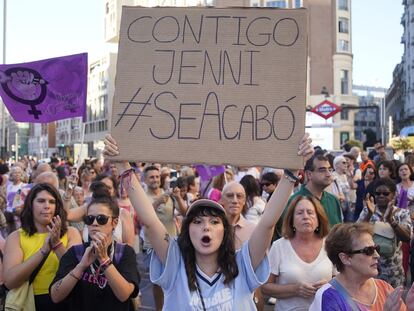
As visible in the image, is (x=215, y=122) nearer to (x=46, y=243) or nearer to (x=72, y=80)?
(x=46, y=243)

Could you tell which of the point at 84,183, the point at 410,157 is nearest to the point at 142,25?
the point at 84,183

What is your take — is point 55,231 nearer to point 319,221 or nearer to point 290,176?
point 290,176

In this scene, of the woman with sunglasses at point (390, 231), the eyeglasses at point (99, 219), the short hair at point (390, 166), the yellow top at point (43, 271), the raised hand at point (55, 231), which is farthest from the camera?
the short hair at point (390, 166)

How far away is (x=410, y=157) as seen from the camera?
9602 mm

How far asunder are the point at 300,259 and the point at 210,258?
4.05 feet

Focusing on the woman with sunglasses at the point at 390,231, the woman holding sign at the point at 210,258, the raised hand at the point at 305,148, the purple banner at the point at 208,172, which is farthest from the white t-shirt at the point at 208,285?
the purple banner at the point at 208,172

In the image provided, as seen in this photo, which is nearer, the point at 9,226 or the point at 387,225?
the point at 387,225

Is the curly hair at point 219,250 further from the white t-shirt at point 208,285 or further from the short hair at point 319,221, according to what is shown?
the short hair at point 319,221

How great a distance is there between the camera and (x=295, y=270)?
419 centimetres

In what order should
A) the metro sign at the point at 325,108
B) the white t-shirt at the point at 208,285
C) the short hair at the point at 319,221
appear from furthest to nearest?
1. the metro sign at the point at 325,108
2. the short hair at the point at 319,221
3. the white t-shirt at the point at 208,285

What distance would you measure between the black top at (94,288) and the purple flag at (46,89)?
3.19m

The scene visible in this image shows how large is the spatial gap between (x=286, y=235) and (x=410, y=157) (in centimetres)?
586

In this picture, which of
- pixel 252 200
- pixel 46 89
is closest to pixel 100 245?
pixel 46 89

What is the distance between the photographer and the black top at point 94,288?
12.3ft
